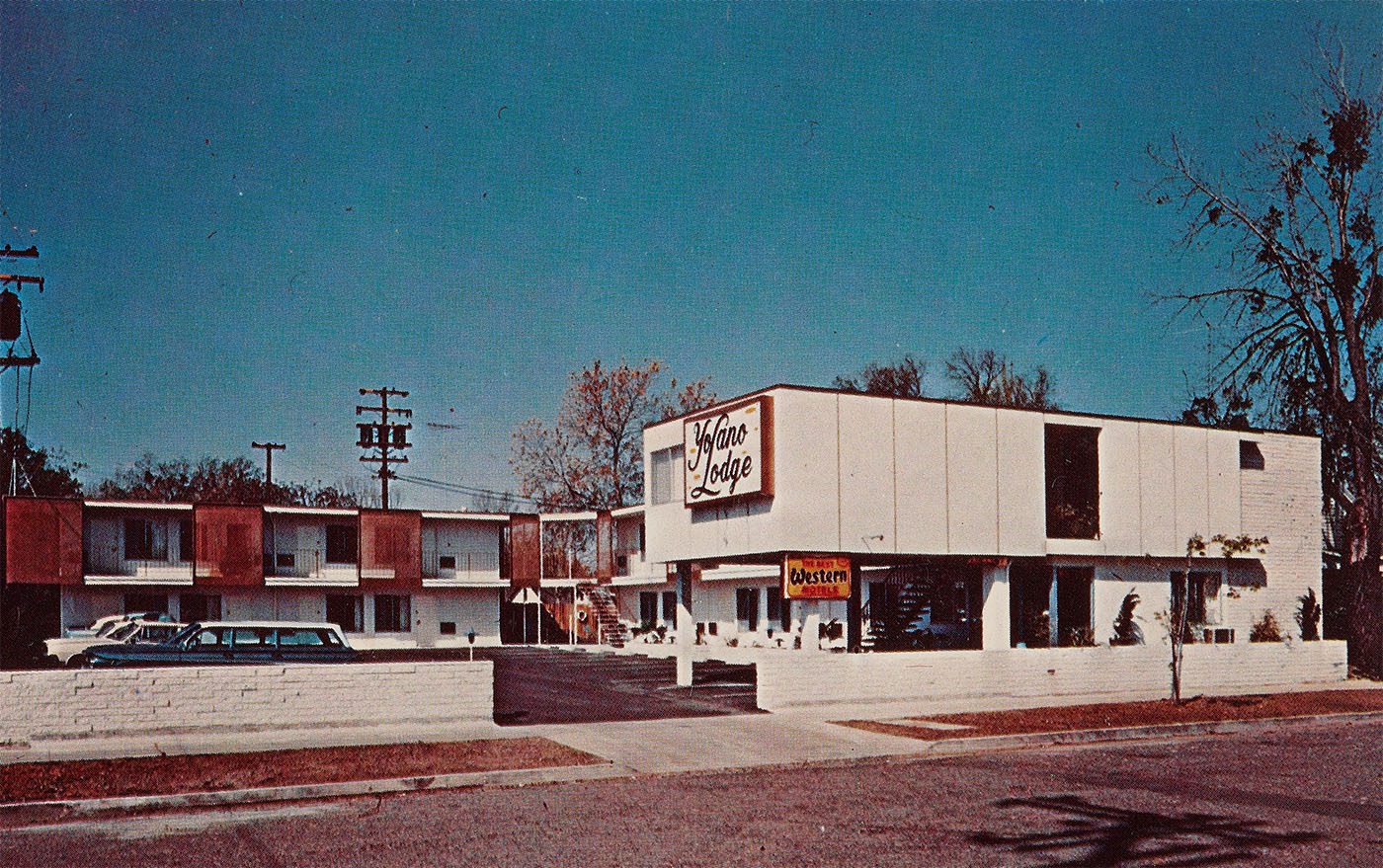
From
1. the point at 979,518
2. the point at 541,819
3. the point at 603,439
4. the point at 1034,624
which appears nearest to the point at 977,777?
the point at 541,819

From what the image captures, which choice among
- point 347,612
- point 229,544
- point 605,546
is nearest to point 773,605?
point 605,546

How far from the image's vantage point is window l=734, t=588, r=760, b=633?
41844 millimetres

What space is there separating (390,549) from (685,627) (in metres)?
27.9

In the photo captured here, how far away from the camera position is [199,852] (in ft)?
33.7

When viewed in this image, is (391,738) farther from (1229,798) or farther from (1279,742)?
(1279,742)

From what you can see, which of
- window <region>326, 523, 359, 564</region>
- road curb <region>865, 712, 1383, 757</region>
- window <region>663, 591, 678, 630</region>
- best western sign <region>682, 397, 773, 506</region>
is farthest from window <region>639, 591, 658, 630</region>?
road curb <region>865, 712, 1383, 757</region>

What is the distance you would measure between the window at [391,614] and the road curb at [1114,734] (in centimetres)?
4074

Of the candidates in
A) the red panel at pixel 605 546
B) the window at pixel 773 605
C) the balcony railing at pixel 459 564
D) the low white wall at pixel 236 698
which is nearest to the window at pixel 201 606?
the balcony railing at pixel 459 564

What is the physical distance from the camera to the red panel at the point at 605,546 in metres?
53.5

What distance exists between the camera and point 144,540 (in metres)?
49.4

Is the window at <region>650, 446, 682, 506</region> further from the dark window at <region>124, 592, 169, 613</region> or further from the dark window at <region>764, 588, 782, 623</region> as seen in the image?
the dark window at <region>124, 592, 169, 613</region>

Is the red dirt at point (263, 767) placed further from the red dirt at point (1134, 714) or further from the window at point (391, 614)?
the window at point (391, 614)

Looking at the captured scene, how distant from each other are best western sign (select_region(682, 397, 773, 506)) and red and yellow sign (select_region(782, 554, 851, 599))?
1.59 metres

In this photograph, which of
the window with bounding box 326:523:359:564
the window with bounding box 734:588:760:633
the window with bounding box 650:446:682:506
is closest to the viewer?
the window with bounding box 650:446:682:506
